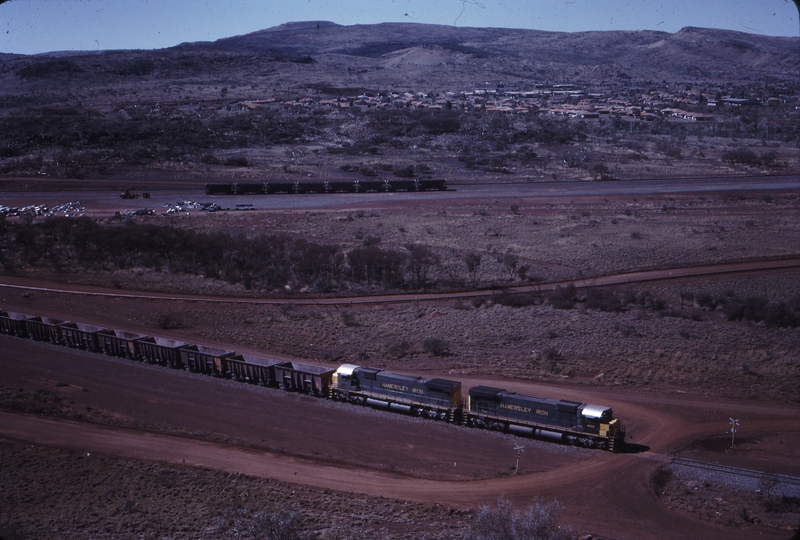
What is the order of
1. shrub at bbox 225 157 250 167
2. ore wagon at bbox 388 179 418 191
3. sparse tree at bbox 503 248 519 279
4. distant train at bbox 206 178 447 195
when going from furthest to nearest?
shrub at bbox 225 157 250 167, ore wagon at bbox 388 179 418 191, distant train at bbox 206 178 447 195, sparse tree at bbox 503 248 519 279

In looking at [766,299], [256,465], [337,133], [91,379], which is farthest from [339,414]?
[337,133]

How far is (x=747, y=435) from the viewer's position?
2016cm

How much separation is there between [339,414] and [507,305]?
1469 cm

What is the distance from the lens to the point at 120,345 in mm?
28719

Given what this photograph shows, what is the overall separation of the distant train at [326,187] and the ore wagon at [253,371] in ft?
139

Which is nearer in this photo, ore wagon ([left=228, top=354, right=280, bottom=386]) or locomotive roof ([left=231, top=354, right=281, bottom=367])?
ore wagon ([left=228, top=354, right=280, bottom=386])

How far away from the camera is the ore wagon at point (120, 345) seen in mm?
28344

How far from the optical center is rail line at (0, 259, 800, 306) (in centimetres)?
3747

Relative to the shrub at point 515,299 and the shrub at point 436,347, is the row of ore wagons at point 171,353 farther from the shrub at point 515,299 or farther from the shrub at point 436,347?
the shrub at point 515,299

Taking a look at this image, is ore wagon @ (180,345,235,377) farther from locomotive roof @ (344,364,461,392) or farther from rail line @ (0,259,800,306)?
rail line @ (0,259,800,306)

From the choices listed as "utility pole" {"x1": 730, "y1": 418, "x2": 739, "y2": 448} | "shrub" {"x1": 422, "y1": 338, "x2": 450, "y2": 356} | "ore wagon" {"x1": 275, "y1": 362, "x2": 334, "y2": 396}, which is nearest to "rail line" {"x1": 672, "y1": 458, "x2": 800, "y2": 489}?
"utility pole" {"x1": 730, "y1": 418, "x2": 739, "y2": 448}

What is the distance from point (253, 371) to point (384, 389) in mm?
5569

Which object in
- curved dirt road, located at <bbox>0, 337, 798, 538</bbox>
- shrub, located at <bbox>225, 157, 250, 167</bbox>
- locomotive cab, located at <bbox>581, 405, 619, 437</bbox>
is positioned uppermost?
shrub, located at <bbox>225, 157, 250, 167</bbox>

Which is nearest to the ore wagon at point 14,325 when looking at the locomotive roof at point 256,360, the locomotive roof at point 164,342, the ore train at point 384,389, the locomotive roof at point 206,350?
the ore train at point 384,389
